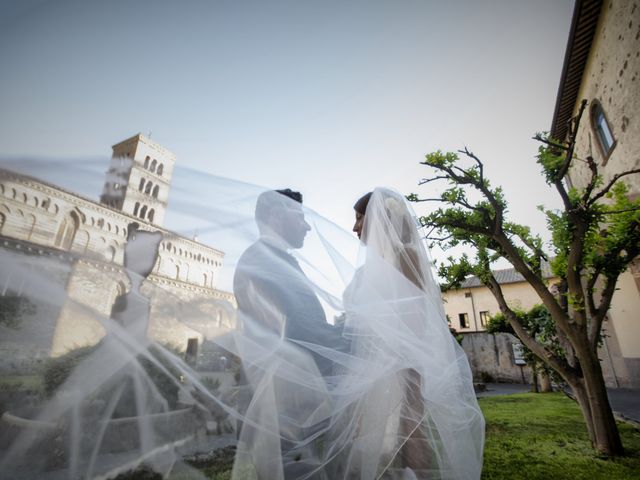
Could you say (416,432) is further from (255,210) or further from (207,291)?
(255,210)

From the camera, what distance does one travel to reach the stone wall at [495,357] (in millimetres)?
18609

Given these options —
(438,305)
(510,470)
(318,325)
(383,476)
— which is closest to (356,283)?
(318,325)

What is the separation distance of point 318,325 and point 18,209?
2.00 metres

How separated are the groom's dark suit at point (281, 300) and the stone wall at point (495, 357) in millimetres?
20506

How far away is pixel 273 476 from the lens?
174 cm

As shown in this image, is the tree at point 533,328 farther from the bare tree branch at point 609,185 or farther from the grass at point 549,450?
the bare tree branch at point 609,185

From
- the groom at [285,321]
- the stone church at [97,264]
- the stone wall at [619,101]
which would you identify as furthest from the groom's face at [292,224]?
the stone wall at [619,101]

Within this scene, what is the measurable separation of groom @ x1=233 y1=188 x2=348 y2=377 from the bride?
0.78 ft

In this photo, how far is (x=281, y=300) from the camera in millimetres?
2264

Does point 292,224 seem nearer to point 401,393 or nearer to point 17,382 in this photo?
point 401,393

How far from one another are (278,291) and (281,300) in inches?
2.8

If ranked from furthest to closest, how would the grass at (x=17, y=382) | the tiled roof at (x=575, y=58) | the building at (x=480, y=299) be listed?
1. the building at (x=480, y=299)
2. the tiled roof at (x=575, y=58)
3. the grass at (x=17, y=382)

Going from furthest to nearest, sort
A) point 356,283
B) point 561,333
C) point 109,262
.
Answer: point 561,333, point 356,283, point 109,262

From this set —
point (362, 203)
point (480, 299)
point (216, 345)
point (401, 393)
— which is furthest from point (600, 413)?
point (480, 299)
